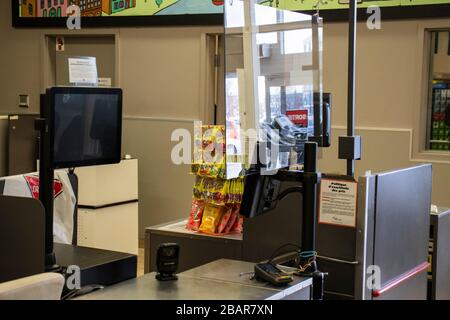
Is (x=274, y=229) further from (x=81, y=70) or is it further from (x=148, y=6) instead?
(x=148, y=6)

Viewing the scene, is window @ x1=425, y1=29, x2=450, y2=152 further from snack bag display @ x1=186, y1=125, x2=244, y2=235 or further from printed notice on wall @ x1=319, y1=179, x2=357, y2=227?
printed notice on wall @ x1=319, y1=179, x2=357, y2=227

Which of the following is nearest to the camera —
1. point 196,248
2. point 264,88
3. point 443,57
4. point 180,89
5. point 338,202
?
point 264,88

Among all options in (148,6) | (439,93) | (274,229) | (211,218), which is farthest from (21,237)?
(148,6)

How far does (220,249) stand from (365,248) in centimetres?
83

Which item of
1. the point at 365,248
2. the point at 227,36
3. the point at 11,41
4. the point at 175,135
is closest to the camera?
the point at 227,36

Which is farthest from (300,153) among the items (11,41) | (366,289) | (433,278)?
(11,41)

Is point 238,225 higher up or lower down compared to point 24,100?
lower down

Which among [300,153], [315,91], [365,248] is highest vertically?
[315,91]

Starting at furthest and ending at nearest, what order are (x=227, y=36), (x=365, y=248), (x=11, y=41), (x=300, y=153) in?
1. (x=11, y=41)
2. (x=365, y=248)
3. (x=300, y=153)
4. (x=227, y=36)

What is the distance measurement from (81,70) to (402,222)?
4.81 feet

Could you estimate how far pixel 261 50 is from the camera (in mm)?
2178

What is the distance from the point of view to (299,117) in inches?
92.0

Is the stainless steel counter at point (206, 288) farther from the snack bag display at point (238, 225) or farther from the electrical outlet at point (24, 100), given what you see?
the electrical outlet at point (24, 100)

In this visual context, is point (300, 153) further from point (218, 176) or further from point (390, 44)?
point (390, 44)
